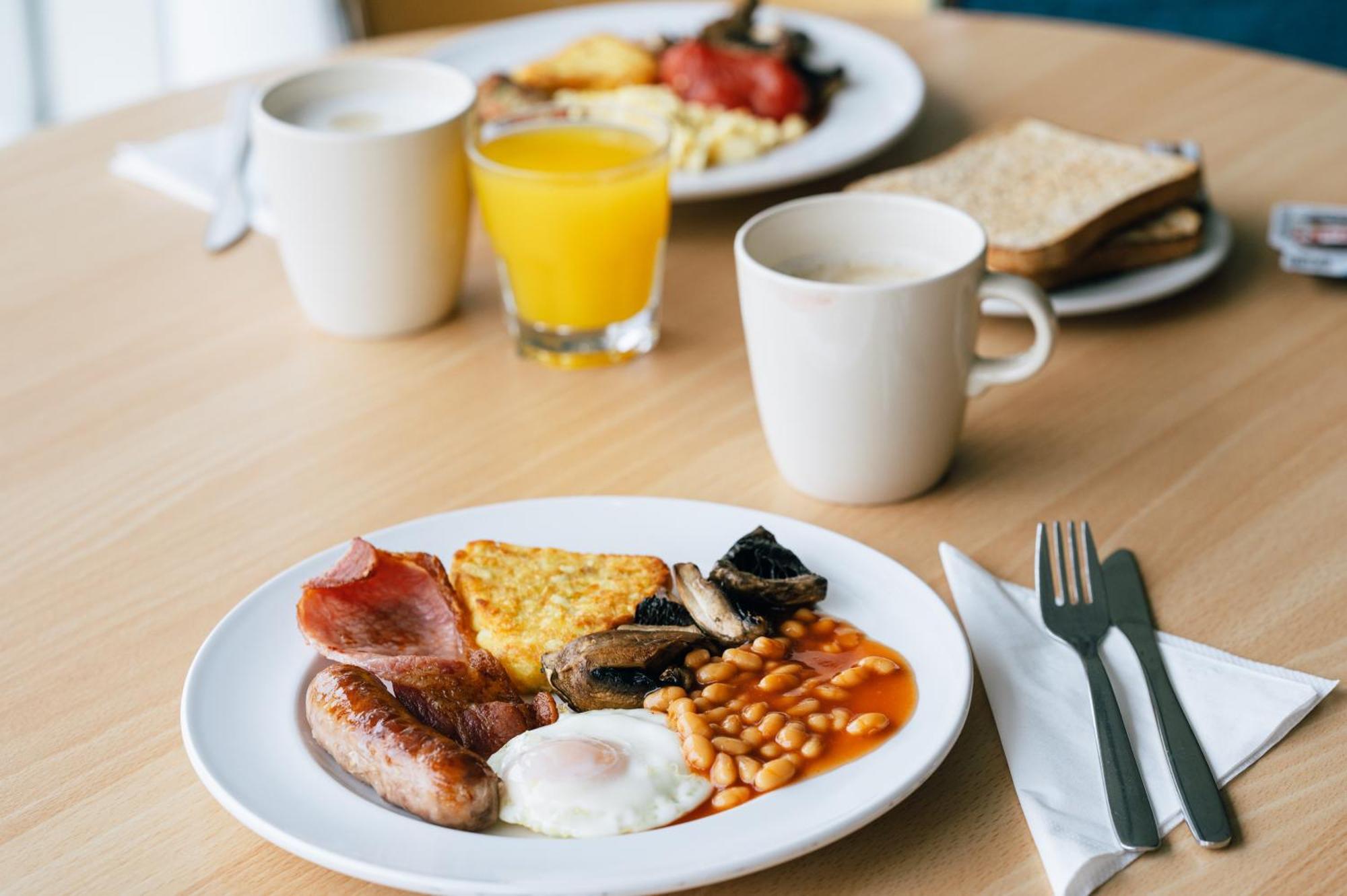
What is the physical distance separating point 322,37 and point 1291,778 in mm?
3759

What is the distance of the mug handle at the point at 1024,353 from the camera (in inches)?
45.9

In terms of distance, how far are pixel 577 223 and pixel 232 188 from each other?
2.26ft

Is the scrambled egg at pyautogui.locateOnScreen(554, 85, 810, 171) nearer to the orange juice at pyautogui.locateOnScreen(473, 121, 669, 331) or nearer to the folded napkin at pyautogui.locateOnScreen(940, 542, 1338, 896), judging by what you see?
the orange juice at pyautogui.locateOnScreen(473, 121, 669, 331)

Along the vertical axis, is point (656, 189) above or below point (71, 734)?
above

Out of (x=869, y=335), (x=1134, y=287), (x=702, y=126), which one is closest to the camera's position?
(x=869, y=335)

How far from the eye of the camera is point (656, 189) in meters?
1.39

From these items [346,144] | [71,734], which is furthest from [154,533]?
[346,144]

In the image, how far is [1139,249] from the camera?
1506mm

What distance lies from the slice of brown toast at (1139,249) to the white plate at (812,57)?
0.37 metres

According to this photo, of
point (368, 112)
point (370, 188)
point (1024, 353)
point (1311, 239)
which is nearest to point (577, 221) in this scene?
point (370, 188)

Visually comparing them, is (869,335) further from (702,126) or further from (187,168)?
(187,168)

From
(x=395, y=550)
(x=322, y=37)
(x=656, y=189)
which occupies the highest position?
(x=656, y=189)

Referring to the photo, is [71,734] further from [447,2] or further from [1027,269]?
[447,2]

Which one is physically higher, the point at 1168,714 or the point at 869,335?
the point at 869,335
